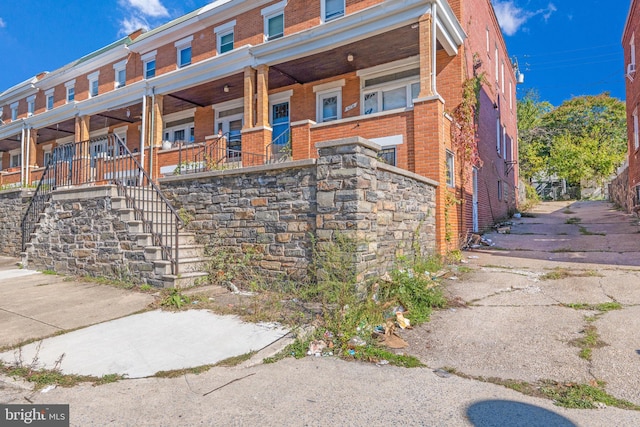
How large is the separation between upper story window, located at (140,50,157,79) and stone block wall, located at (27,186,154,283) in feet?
32.3

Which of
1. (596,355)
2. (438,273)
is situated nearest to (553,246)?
(438,273)

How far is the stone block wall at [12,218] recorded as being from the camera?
11.3m

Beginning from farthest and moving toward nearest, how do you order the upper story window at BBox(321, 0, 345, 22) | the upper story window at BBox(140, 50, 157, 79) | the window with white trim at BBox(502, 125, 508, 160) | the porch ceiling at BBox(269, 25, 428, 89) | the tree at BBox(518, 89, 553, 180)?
the tree at BBox(518, 89, 553, 180)
the window with white trim at BBox(502, 125, 508, 160)
the upper story window at BBox(140, 50, 157, 79)
the upper story window at BBox(321, 0, 345, 22)
the porch ceiling at BBox(269, 25, 428, 89)

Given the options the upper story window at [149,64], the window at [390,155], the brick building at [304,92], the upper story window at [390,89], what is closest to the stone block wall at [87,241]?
the brick building at [304,92]

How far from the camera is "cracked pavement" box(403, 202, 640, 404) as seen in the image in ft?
11.4

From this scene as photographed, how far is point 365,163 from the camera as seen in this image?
5570mm

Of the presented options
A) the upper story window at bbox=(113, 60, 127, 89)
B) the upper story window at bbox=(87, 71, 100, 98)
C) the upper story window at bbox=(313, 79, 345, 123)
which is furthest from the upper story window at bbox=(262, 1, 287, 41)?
the upper story window at bbox=(87, 71, 100, 98)

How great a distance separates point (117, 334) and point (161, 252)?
8.55 feet

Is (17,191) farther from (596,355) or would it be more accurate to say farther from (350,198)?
(596,355)

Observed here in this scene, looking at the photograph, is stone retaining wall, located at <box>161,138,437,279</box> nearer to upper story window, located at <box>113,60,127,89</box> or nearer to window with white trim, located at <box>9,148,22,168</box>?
upper story window, located at <box>113,60,127,89</box>

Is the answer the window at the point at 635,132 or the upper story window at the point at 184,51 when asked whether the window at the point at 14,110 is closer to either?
the upper story window at the point at 184,51

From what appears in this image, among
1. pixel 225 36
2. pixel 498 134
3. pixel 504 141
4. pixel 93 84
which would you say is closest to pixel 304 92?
pixel 225 36

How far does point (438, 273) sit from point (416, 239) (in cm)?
79

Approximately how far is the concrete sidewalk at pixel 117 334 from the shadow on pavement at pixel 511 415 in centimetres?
224
